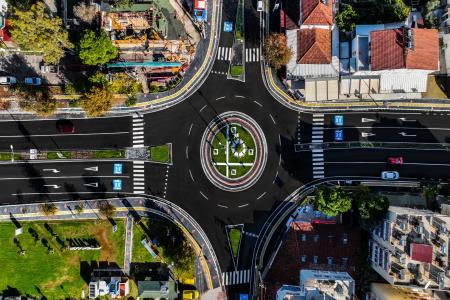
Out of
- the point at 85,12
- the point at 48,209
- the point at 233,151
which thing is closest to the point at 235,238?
the point at 233,151

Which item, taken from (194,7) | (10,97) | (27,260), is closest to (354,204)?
(194,7)

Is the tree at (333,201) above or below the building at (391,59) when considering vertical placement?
below

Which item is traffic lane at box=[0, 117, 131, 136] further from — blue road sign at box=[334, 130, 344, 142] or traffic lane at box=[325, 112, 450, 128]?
traffic lane at box=[325, 112, 450, 128]

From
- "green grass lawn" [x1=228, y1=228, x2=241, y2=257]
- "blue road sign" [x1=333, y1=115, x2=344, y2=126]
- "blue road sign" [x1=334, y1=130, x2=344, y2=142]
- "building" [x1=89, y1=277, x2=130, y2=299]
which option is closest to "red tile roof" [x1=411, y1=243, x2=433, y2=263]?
"blue road sign" [x1=334, y1=130, x2=344, y2=142]

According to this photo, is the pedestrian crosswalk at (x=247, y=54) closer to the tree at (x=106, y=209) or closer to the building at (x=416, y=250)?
the tree at (x=106, y=209)

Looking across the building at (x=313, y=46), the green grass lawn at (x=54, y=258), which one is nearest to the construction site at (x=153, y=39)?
the building at (x=313, y=46)

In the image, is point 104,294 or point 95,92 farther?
point 104,294

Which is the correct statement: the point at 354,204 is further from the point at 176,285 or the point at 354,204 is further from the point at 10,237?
the point at 10,237
